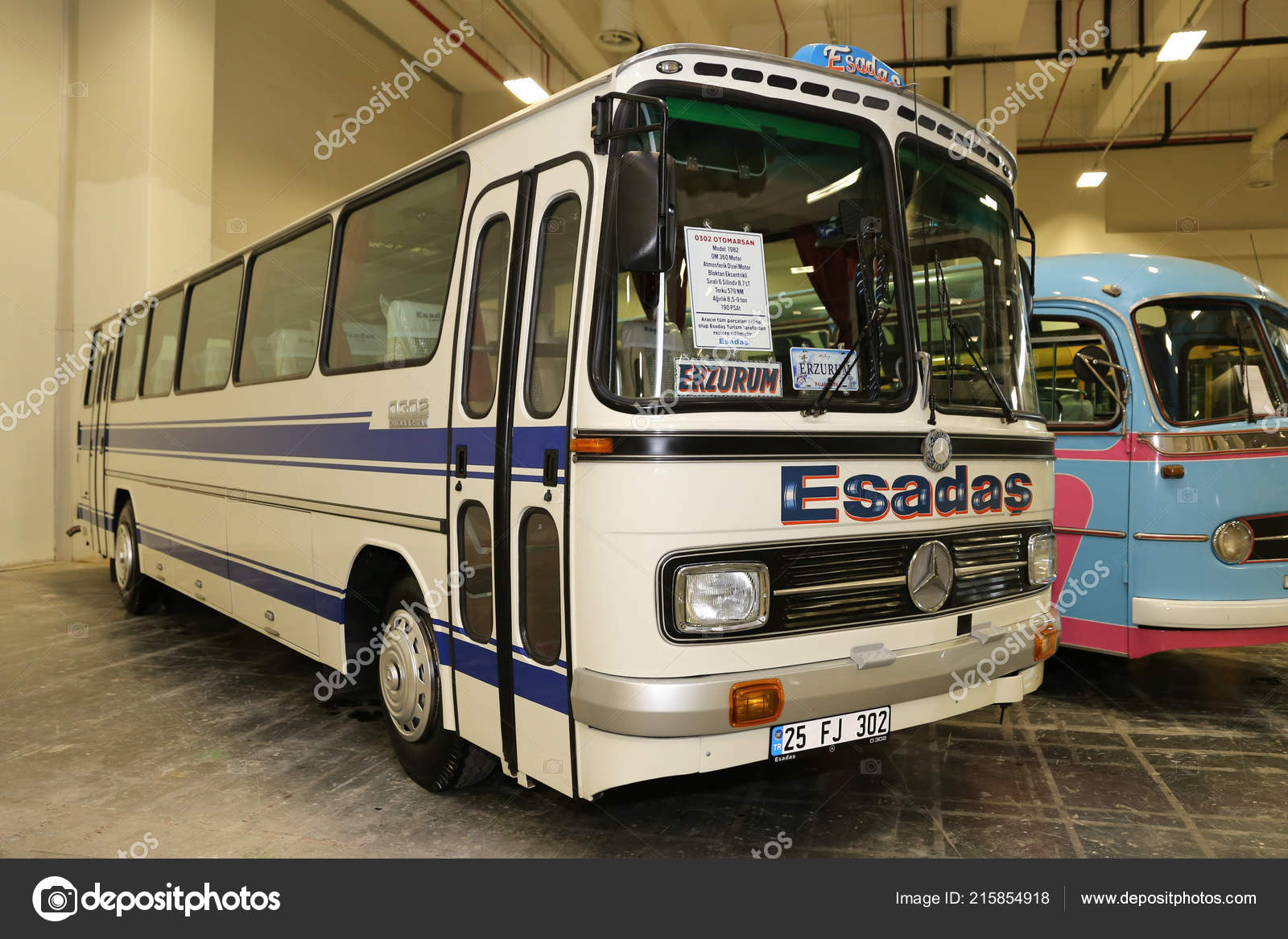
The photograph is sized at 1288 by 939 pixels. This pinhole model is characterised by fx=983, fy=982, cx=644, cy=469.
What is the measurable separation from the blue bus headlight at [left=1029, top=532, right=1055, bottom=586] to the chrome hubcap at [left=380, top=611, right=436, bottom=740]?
2596 millimetres

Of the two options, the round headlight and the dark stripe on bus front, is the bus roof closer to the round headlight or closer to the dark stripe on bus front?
the round headlight

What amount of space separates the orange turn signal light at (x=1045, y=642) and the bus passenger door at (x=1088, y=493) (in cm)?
184

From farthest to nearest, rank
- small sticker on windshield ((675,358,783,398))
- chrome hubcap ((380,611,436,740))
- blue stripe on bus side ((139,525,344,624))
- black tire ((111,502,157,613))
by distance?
black tire ((111,502,157,613))
blue stripe on bus side ((139,525,344,624))
chrome hubcap ((380,611,436,740))
small sticker on windshield ((675,358,783,398))

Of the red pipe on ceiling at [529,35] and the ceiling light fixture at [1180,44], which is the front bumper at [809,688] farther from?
the red pipe on ceiling at [529,35]

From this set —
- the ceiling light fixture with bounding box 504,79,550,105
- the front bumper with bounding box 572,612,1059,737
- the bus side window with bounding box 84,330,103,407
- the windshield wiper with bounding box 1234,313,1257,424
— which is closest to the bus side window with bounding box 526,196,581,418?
the front bumper with bounding box 572,612,1059,737

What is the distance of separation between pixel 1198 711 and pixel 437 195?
17.1 feet

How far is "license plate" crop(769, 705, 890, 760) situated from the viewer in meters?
3.26

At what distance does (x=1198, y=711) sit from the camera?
586cm

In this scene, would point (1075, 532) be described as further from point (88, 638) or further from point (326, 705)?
point (88, 638)

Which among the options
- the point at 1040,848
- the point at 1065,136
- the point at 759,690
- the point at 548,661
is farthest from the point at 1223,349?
the point at 1065,136

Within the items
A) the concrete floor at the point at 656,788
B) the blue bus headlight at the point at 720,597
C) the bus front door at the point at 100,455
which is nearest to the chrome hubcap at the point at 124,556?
the bus front door at the point at 100,455

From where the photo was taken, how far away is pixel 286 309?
5832mm

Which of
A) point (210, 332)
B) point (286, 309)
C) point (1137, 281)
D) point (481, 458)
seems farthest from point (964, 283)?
point (210, 332)

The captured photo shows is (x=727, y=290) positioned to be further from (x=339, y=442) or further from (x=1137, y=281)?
(x=1137, y=281)
